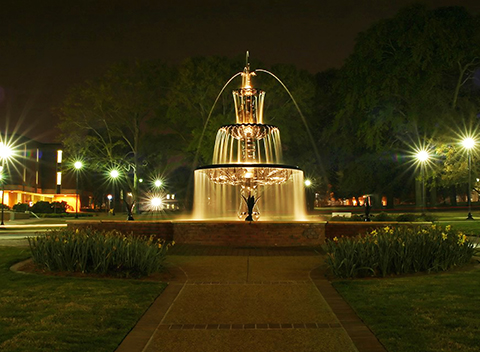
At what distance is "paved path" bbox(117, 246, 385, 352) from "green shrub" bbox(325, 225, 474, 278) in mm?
657

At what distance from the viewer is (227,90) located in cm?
4066

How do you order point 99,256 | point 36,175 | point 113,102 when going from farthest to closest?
point 36,175, point 113,102, point 99,256

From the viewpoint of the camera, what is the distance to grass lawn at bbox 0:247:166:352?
606 cm

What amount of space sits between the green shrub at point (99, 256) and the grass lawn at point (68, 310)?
62 centimetres

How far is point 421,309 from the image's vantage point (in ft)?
24.6

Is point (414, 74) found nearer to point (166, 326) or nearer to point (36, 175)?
point (166, 326)

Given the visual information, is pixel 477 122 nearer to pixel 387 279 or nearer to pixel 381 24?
pixel 381 24

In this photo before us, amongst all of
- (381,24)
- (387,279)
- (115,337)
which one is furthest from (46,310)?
(381,24)

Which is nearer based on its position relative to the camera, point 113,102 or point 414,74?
point 414,74

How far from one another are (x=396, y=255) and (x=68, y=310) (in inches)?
254

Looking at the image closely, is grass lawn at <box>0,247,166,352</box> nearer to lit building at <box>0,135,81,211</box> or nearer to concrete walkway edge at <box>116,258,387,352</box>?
concrete walkway edge at <box>116,258,387,352</box>

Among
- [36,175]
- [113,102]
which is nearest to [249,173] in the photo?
[113,102]

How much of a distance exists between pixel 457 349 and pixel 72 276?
734 centimetres

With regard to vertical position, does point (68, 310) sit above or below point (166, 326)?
above
